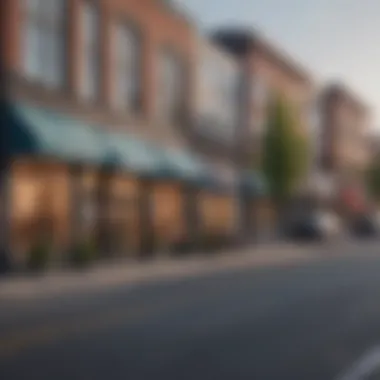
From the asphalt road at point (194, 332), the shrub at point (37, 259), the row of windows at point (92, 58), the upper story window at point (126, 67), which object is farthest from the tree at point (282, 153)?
the upper story window at point (126, 67)

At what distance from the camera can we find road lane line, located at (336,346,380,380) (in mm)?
8969

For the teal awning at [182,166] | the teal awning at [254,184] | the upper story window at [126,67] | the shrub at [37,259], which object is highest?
the upper story window at [126,67]

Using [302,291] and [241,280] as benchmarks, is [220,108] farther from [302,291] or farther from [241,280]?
[302,291]

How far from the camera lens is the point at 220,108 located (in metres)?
35.7

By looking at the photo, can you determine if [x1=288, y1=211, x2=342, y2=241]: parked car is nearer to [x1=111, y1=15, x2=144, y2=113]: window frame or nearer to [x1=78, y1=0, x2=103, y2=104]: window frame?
[x1=111, y1=15, x2=144, y2=113]: window frame

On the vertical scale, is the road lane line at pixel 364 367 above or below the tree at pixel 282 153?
below

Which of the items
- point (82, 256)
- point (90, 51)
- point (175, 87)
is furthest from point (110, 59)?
point (82, 256)

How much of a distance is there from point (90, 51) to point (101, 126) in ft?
9.31

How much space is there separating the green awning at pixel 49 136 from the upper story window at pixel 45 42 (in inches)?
48.4

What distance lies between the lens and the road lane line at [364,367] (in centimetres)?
897

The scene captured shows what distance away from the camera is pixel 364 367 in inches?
375

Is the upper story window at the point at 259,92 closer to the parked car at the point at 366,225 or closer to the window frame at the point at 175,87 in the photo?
the parked car at the point at 366,225

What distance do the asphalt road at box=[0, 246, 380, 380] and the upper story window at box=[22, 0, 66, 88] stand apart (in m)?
9.07

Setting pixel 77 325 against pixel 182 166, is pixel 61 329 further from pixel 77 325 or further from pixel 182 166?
pixel 182 166
